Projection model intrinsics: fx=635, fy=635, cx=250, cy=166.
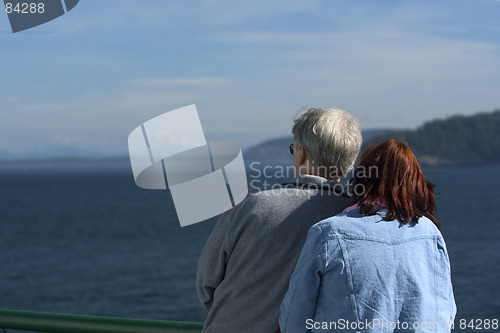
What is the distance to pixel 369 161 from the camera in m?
1.81

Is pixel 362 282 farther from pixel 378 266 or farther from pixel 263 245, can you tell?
pixel 263 245

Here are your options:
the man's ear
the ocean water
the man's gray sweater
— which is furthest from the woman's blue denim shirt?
the ocean water

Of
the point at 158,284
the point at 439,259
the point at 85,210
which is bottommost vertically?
the point at 85,210

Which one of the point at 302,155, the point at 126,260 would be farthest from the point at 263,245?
the point at 126,260

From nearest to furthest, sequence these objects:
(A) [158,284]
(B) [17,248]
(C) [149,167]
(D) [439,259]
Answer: (D) [439,259] < (C) [149,167] < (A) [158,284] < (B) [17,248]

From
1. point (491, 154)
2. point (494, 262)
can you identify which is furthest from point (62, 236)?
point (491, 154)

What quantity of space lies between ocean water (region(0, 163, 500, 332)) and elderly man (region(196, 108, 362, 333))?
1319 centimetres

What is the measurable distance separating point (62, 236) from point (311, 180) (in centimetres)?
5492

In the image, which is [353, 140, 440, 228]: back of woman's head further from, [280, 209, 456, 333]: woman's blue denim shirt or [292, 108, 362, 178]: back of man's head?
[292, 108, 362, 178]: back of man's head

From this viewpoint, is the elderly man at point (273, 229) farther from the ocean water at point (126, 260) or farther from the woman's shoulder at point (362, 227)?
the ocean water at point (126, 260)

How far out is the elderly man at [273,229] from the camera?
1.91 m

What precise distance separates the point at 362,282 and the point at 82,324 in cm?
129

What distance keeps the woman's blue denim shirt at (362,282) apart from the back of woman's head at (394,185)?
0.04 meters

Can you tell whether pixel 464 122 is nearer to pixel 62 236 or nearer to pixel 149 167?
pixel 62 236
